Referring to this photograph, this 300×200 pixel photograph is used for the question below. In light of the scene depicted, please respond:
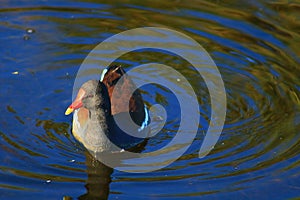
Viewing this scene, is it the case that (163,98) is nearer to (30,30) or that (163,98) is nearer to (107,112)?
(107,112)

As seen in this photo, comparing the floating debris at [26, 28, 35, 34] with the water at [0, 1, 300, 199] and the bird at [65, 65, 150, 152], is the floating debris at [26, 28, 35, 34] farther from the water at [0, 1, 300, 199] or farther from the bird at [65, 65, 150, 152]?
the bird at [65, 65, 150, 152]

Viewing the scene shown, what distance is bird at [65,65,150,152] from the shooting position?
7.81 m

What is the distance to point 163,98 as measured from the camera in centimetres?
891

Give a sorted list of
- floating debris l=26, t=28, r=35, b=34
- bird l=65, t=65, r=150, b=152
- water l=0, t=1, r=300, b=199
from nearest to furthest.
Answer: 1. water l=0, t=1, r=300, b=199
2. bird l=65, t=65, r=150, b=152
3. floating debris l=26, t=28, r=35, b=34

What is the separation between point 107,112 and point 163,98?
106cm

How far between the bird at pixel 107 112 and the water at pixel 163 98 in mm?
185

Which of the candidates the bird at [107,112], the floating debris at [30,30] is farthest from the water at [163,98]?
the bird at [107,112]

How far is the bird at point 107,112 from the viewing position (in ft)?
25.6

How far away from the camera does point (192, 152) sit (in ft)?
25.4

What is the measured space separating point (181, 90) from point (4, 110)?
6.98 feet

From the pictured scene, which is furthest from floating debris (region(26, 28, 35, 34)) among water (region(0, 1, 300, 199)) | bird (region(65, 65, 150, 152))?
bird (region(65, 65, 150, 152))

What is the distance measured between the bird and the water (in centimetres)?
18

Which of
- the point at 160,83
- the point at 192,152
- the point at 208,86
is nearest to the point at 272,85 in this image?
the point at 208,86

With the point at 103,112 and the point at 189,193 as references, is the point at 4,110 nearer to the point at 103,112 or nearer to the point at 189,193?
the point at 103,112
